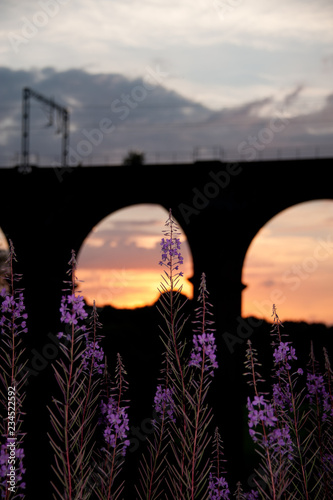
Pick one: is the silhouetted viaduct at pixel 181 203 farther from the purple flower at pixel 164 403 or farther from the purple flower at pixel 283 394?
the purple flower at pixel 164 403

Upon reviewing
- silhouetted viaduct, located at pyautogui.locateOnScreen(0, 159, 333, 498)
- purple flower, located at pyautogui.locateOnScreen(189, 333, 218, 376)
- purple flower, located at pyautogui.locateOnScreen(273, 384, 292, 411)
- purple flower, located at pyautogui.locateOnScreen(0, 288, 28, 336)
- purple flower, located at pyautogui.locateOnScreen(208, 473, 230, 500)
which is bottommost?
purple flower, located at pyautogui.locateOnScreen(208, 473, 230, 500)

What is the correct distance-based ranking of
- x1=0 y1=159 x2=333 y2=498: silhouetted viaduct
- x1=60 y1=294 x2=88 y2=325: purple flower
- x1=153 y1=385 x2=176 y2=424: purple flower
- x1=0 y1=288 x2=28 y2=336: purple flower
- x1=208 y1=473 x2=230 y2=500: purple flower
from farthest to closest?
x1=0 y1=159 x2=333 y2=498: silhouetted viaduct → x1=208 y1=473 x2=230 y2=500: purple flower → x1=153 y1=385 x2=176 y2=424: purple flower → x1=0 y1=288 x2=28 y2=336: purple flower → x1=60 y1=294 x2=88 y2=325: purple flower

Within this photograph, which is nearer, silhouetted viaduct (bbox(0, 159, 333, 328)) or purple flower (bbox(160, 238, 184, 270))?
Answer: purple flower (bbox(160, 238, 184, 270))

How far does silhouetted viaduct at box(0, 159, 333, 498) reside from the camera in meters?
23.9

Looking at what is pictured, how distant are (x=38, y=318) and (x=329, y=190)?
13920mm

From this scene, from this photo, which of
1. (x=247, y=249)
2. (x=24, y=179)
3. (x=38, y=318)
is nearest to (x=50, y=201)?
(x=24, y=179)

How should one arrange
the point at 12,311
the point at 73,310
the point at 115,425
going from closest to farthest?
the point at 73,310 < the point at 12,311 < the point at 115,425

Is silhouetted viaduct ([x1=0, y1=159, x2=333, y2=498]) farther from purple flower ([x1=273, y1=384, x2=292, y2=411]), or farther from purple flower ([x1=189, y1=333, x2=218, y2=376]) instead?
purple flower ([x1=189, y1=333, x2=218, y2=376])

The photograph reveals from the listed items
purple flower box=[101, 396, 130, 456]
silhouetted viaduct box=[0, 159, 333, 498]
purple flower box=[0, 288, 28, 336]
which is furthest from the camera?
silhouetted viaduct box=[0, 159, 333, 498]

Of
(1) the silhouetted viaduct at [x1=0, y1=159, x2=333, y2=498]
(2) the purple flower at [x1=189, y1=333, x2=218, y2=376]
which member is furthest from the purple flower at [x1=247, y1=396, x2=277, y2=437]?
(1) the silhouetted viaduct at [x1=0, y1=159, x2=333, y2=498]

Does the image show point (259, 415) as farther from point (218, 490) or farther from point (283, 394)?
point (218, 490)

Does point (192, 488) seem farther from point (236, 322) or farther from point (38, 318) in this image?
point (38, 318)

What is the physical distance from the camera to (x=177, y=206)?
82.0 ft

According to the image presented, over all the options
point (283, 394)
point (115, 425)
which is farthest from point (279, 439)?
point (115, 425)
